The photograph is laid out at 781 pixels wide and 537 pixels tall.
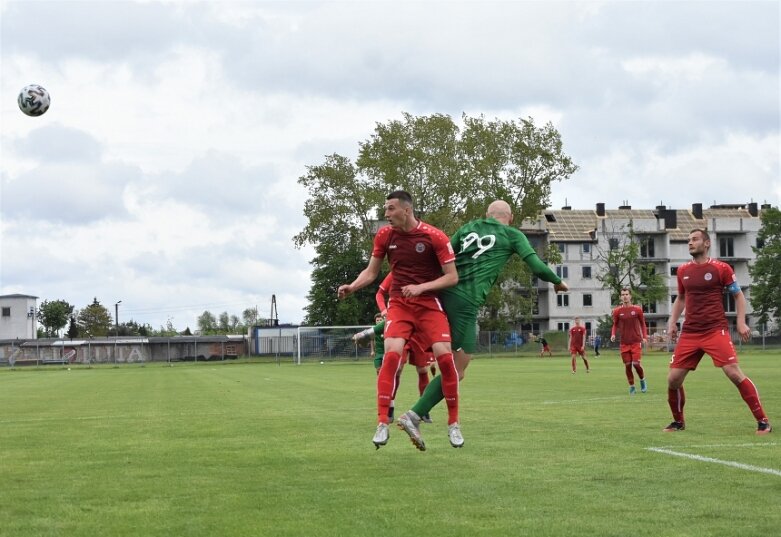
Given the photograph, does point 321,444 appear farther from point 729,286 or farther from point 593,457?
point 729,286

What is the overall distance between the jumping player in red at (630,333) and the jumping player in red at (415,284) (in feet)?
42.7

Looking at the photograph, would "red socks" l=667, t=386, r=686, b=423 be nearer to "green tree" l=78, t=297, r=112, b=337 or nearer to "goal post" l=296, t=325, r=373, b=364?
"goal post" l=296, t=325, r=373, b=364

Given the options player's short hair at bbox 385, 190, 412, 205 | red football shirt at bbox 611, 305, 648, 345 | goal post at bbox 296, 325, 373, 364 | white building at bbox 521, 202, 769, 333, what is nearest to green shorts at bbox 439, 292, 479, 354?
player's short hair at bbox 385, 190, 412, 205

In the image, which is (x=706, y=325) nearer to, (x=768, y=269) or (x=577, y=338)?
(x=577, y=338)

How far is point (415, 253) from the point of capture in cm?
978

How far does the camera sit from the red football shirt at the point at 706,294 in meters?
12.3

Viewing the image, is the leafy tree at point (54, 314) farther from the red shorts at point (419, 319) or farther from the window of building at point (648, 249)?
the red shorts at point (419, 319)

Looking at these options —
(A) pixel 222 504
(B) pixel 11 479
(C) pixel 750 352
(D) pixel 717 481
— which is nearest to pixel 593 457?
(D) pixel 717 481

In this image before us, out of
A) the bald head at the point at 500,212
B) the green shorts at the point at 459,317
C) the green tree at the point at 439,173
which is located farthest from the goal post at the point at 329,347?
the green shorts at the point at 459,317

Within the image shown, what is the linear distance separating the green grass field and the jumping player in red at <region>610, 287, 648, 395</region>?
6.55 meters

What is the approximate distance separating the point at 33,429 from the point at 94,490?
699cm

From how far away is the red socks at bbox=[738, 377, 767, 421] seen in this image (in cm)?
1198

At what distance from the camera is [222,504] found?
23.0 feet

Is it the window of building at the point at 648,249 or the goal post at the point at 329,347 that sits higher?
the window of building at the point at 648,249
